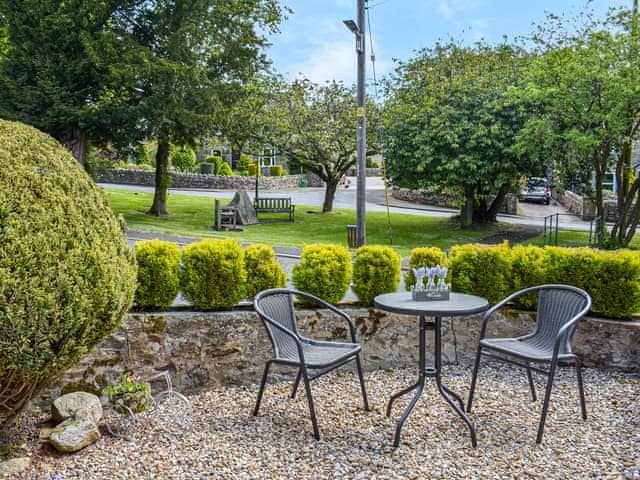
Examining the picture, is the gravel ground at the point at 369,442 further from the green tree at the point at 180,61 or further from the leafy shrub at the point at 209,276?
the green tree at the point at 180,61

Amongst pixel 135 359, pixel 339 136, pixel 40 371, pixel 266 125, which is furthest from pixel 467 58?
pixel 40 371

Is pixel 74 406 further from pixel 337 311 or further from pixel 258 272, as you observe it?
pixel 337 311

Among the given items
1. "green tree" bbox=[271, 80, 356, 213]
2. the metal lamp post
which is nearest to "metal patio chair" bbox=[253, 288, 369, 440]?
the metal lamp post

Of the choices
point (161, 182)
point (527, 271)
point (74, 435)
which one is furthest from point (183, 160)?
point (74, 435)

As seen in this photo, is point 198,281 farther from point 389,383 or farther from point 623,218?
point 623,218

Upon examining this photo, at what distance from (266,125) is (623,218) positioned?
494 inches

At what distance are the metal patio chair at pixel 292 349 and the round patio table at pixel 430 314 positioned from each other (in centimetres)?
42

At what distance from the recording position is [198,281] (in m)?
4.86

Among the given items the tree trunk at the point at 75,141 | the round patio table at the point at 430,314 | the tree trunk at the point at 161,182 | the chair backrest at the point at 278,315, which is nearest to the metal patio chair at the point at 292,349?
the chair backrest at the point at 278,315

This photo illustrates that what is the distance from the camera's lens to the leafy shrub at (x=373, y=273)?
205 inches

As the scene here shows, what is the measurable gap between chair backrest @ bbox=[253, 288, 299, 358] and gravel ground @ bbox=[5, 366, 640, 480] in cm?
48

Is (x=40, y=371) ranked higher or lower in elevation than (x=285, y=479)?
higher

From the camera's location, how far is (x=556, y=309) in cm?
440

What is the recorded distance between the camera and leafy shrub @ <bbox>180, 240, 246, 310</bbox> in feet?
16.0
